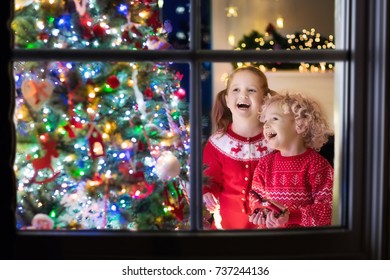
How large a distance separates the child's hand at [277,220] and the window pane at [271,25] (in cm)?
58

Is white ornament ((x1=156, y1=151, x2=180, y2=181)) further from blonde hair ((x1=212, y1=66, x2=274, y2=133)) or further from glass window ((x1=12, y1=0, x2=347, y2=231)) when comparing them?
blonde hair ((x1=212, y1=66, x2=274, y2=133))

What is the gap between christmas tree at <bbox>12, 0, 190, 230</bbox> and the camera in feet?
4.92

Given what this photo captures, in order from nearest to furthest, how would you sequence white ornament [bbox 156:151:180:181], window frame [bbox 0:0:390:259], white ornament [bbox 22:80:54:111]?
window frame [bbox 0:0:390:259] < white ornament [bbox 22:80:54:111] < white ornament [bbox 156:151:180:181]

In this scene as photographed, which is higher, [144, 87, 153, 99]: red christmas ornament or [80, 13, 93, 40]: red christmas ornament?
[80, 13, 93, 40]: red christmas ornament

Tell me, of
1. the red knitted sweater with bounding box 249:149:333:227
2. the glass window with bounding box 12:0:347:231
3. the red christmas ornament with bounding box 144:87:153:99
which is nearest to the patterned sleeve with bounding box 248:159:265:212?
the red knitted sweater with bounding box 249:149:333:227

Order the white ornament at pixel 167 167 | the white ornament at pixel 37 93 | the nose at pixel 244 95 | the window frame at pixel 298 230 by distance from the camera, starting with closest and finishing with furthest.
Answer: the window frame at pixel 298 230
the white ornament at pixel 37 93
the white ornament at pixel 167 167
the nose at pixel 244 95

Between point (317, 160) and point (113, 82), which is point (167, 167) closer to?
point (113, 82)

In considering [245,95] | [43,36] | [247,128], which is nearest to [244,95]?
[245,95]

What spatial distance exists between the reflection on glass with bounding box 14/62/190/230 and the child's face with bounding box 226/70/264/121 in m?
0.22

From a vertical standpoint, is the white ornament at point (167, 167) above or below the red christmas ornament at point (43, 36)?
below

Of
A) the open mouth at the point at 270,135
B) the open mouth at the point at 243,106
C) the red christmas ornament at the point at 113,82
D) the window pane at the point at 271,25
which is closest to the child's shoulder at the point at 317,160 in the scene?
the open mouth at the point at 270,135

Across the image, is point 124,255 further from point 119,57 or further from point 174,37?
point 174,37

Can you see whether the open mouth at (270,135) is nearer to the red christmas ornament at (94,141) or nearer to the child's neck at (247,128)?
the child's neck at (247,128)

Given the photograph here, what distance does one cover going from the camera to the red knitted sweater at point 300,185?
170 centimetres
